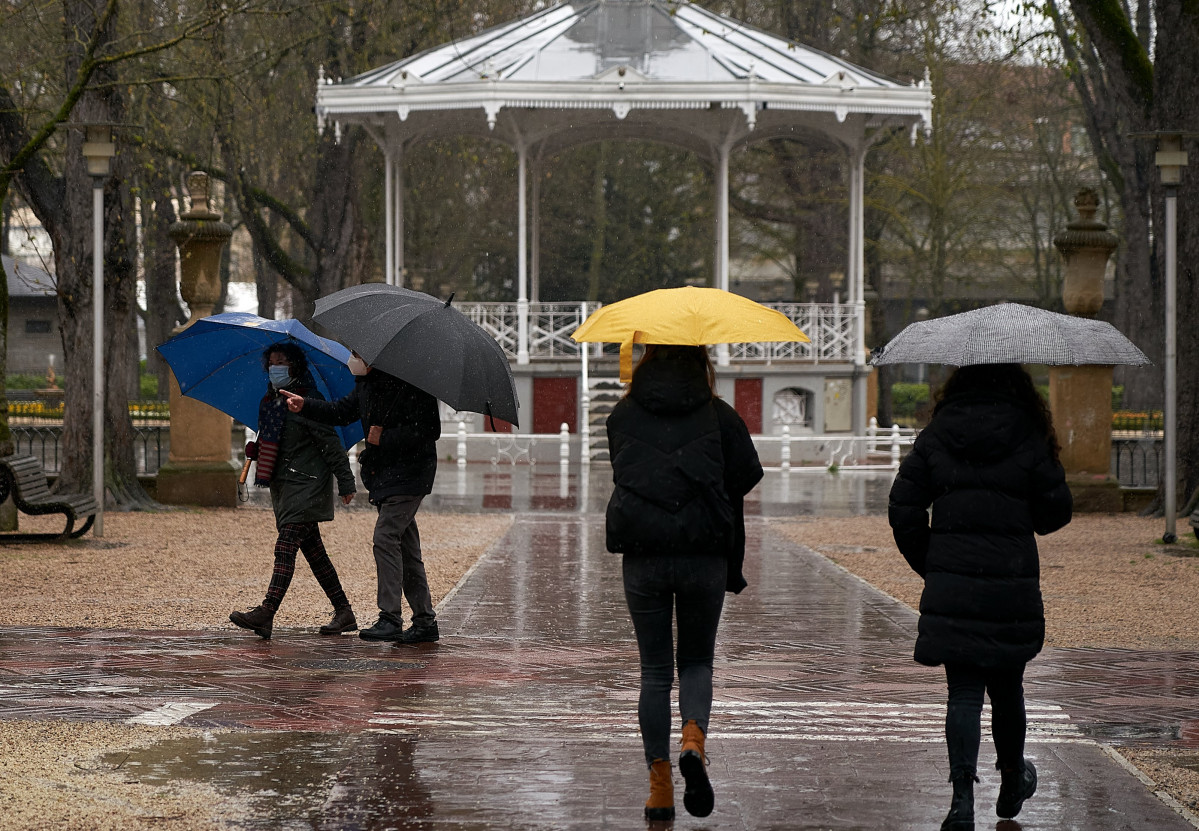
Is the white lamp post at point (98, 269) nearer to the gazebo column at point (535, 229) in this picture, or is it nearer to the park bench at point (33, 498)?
the park bench at point (33, 498)

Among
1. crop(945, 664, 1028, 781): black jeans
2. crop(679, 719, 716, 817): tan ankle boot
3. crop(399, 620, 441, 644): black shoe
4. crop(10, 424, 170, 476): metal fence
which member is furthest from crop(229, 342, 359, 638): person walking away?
crop(10, 424, 170, 476): metal fence

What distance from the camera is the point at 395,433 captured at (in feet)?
26.6

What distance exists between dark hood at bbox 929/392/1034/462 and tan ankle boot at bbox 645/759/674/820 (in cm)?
145

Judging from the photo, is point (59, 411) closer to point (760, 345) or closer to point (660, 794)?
point (760, 345)

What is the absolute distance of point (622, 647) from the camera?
864 centimetres

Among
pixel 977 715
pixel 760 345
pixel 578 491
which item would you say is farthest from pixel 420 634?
pixel 760 345

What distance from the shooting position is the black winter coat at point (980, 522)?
16.3 feet

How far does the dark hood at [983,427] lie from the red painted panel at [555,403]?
76.4 ft

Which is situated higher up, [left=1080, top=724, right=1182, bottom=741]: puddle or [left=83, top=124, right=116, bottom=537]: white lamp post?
[left=83, top=124, right=116, bottom=537]: white lamp post

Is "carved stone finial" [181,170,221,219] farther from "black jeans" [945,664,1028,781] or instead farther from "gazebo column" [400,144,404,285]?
"black jeans" [945,664,1028,781]

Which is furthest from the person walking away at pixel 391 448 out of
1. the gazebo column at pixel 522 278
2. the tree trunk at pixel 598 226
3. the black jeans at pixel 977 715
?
the tree trunk at pixel 598 226

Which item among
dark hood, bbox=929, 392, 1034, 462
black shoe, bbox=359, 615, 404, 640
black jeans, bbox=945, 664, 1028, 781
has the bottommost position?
black shoe, bbox=359, 615, 404, 640

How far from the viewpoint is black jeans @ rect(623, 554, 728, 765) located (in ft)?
16.6

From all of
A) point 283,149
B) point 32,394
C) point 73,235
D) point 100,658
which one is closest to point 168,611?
point 100,658
